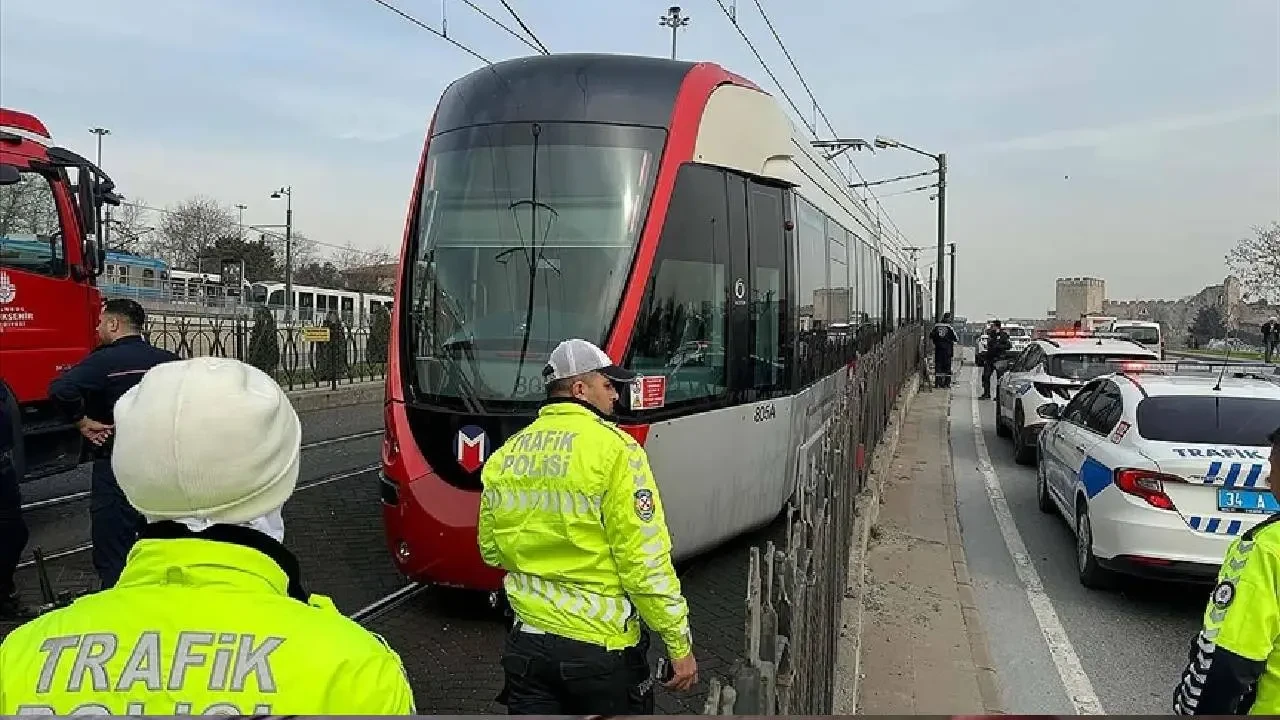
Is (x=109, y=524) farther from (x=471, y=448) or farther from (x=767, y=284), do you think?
(x=767, y=284)

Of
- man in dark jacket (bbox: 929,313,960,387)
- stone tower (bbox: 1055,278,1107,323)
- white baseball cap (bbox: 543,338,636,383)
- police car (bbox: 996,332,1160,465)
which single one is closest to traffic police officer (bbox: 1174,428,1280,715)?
white baseball cap (bbox: 543,338,636,383)

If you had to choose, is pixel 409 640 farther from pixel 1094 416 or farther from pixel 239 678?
pixel 1094 416

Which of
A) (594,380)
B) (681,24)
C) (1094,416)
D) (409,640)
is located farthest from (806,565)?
(681,24)

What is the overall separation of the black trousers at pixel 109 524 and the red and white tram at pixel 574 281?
140 cm

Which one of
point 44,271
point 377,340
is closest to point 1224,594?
point 44,271

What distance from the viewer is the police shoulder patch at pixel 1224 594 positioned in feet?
9.05

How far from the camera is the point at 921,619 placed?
6.49 metres

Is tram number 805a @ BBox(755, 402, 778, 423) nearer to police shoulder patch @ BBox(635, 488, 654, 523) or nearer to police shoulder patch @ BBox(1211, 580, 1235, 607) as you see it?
police shoulder patch @ BBox(635, 488, 654, 523)

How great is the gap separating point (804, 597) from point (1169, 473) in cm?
429

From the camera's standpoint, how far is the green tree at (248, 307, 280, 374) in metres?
19.9

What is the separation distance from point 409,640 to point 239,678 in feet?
15.1

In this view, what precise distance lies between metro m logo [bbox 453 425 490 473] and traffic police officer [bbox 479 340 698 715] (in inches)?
98.3

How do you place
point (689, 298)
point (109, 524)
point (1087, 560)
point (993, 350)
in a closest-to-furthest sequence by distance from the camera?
point (109, 524) < point (689, 298) < point (1087, 560) < point (993, 350)

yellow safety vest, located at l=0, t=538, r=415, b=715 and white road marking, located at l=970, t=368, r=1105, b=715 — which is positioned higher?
yellow safety vest, located at l=0, t=538, r=415, b=715
